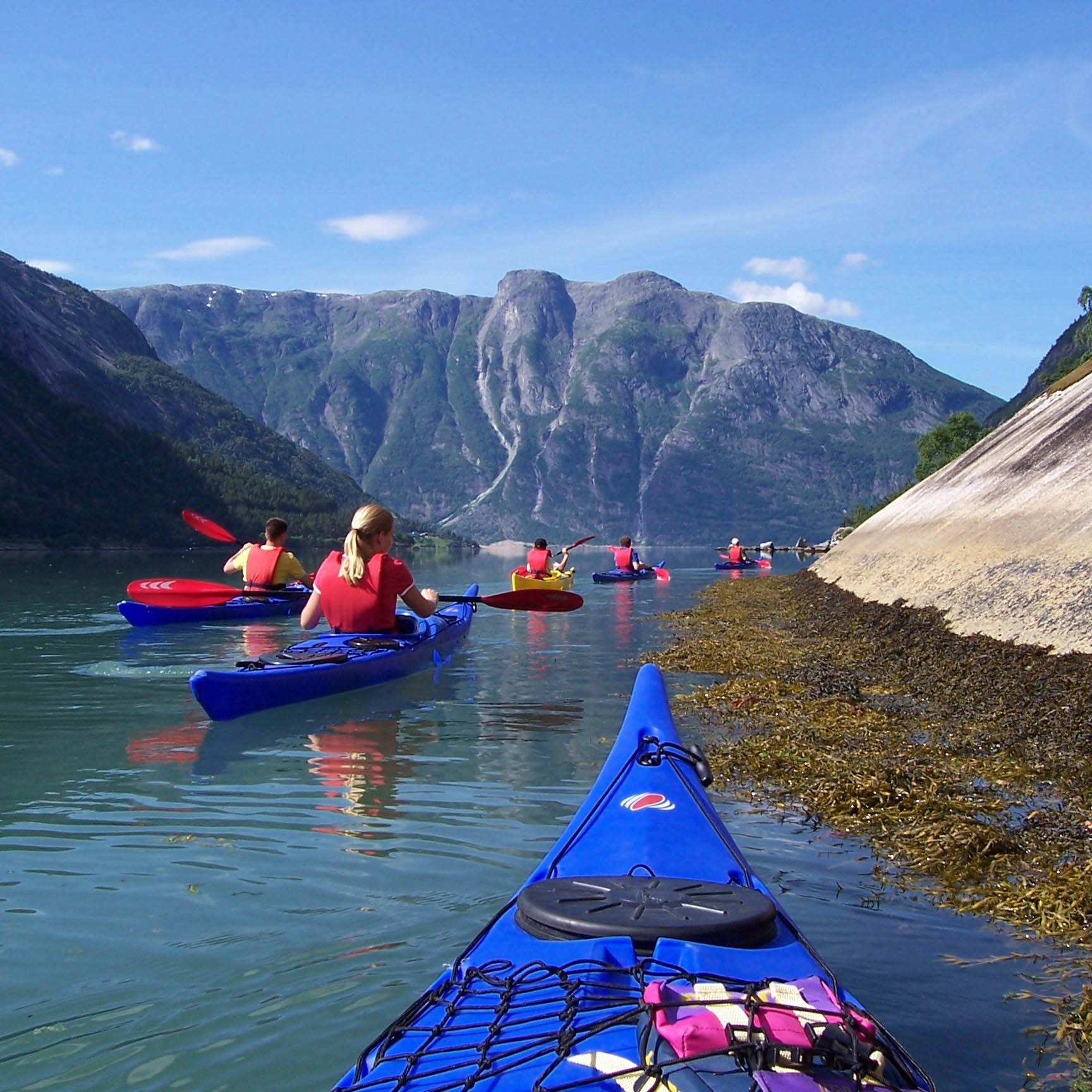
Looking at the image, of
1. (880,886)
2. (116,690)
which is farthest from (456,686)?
(880,886)

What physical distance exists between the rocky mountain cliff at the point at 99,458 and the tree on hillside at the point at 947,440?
2475 inches

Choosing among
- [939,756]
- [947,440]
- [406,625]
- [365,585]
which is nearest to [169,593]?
[406,625]

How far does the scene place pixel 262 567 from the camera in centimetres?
2055

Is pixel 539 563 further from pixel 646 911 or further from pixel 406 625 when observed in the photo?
pixel 646 911

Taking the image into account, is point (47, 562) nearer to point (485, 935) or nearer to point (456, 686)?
point (456, 686)

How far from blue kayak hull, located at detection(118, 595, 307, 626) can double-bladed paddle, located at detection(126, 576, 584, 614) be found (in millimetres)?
129

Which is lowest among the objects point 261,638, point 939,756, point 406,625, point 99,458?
point 939,756

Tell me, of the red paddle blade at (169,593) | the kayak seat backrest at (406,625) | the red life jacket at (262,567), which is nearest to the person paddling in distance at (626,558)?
the red life jacket at (262,567)

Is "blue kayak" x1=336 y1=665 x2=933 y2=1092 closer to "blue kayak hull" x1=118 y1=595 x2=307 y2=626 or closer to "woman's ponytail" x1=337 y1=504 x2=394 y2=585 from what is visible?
"woman's ponytail" x1=337 y1=504 x2=394 y2=585

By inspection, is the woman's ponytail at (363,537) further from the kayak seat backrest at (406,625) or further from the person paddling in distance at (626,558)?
the person paddling in distance at (626,558)

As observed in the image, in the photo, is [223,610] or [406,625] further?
[223,610]

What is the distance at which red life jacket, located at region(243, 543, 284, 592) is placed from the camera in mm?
20453

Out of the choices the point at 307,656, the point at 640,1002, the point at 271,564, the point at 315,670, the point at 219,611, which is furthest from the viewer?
the point at 219,611

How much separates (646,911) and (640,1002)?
2.36 feet
